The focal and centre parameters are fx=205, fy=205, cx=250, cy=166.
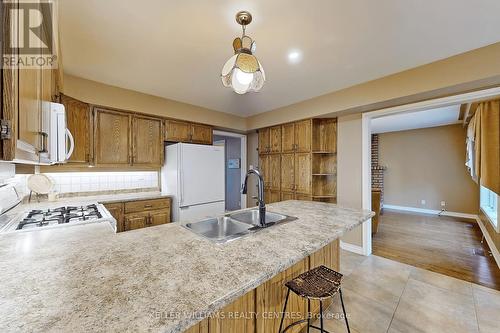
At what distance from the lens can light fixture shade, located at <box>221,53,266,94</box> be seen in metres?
1.43

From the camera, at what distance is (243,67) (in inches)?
56.1

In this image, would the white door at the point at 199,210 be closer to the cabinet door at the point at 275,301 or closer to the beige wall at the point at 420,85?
the cabinet door at the point at 275,301

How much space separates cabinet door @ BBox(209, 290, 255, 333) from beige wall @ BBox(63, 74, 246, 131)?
302 cm

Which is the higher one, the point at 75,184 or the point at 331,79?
the point at 331,79

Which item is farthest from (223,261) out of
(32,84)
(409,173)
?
(409,173)

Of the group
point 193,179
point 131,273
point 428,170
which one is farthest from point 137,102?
point 428,170

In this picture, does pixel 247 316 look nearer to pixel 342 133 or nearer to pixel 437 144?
pixel 342 133

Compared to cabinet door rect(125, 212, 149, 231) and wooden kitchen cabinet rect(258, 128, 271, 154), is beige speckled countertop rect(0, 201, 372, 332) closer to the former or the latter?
cabinet door rect(125, 212, 149, 231)

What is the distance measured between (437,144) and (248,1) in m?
6.66

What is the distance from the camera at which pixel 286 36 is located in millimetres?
1805

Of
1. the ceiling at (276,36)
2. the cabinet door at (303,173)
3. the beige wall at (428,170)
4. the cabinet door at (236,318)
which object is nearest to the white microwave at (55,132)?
the ceiling at (276,36)

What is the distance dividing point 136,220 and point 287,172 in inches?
101

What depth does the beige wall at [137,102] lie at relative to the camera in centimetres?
263

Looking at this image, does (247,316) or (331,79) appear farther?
(331,79)
